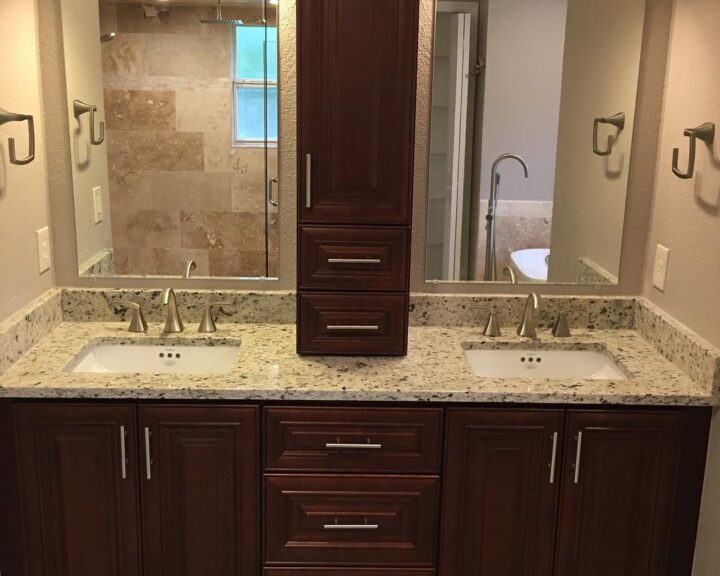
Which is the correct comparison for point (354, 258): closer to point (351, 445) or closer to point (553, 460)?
point (351, 445)

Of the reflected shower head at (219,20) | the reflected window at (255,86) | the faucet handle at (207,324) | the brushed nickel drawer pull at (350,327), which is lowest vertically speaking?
the faucet handle at (207,324)

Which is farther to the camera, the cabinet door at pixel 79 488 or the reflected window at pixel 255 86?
the reflected window at pixel 255 86

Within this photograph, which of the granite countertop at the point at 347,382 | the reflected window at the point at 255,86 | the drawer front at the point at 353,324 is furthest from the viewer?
the reflected window at the point at 255,86

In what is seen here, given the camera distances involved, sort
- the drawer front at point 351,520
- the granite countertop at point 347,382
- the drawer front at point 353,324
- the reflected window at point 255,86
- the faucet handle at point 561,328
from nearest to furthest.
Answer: the granite countertop at point 347,382
the drawer front at point 351,520
the drawer front at point 353,324
the reflected window at point 255,86
the faucet handle at point 561,328

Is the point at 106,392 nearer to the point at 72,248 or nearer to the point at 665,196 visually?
the point at 72,248

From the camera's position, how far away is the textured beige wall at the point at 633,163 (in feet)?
8.05

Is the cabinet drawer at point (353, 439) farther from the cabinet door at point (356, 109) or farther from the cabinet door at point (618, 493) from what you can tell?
the cabinet door at point (356, 109)

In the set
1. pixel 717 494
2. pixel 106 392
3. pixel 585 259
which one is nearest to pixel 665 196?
pixel 585 259

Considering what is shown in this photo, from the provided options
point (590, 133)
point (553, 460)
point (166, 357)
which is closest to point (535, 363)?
point (553, 460)

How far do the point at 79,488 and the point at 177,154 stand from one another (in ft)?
3.30

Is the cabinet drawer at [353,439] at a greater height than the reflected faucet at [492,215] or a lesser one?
lesser

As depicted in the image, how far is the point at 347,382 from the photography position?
219cm

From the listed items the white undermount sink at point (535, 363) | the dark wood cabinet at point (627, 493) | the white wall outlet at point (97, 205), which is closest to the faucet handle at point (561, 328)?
the white undermount sink at point (535, 363)

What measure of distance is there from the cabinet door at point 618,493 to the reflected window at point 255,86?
1.23 meters
